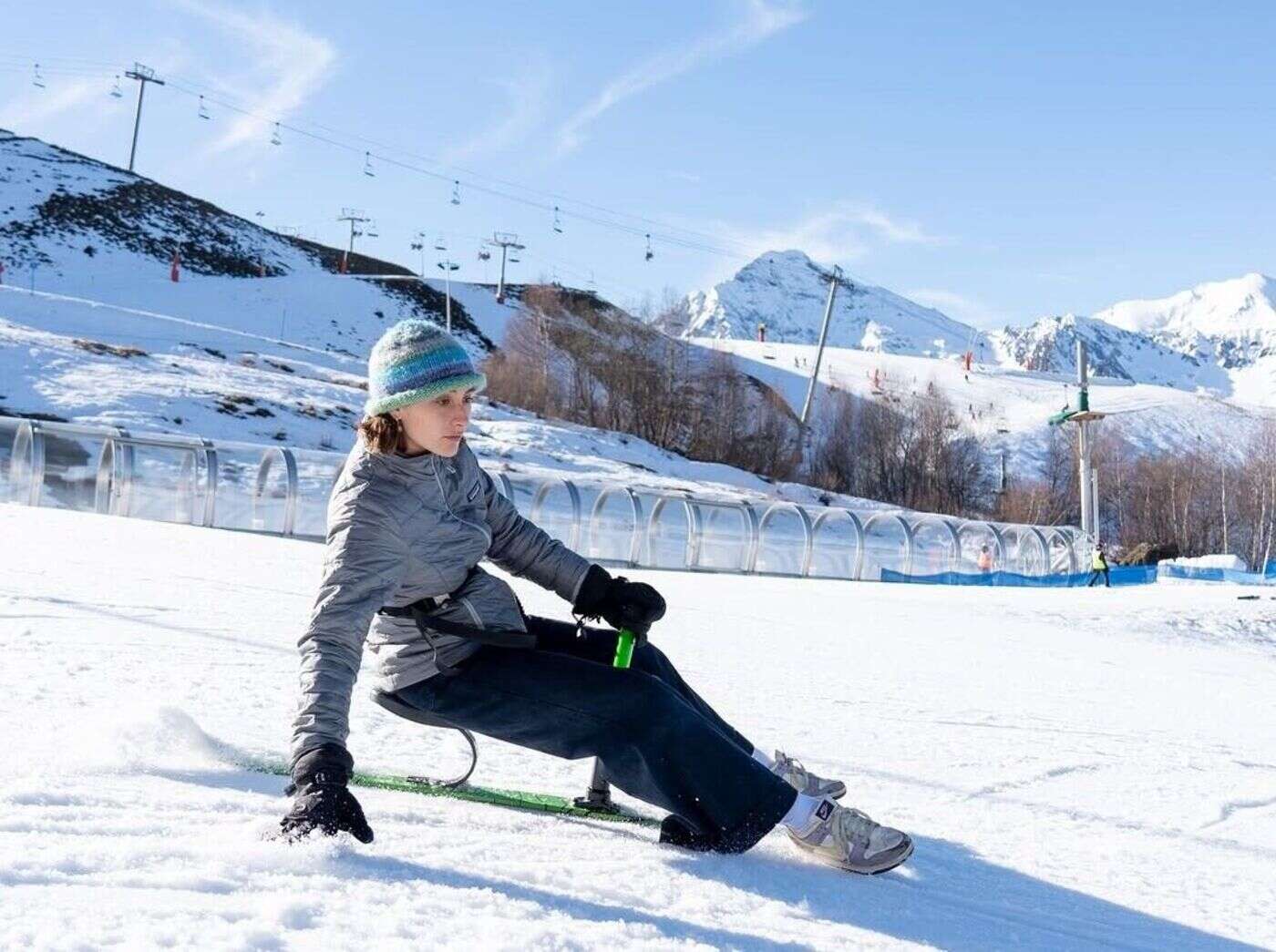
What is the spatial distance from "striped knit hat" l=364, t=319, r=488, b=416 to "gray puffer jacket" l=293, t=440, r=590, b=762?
0.45 ft

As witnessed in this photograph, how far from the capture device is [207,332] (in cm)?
4394

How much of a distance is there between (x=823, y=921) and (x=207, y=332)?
4426 centimetres

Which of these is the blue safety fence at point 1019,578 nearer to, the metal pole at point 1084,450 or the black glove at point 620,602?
the metal pole at point 1084,450

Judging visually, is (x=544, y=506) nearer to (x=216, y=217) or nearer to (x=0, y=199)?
(x=0, y=199)

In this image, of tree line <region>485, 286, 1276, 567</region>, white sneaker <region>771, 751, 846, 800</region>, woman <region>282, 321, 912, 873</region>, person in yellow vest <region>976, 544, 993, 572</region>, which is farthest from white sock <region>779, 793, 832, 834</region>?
tree line <region>485, 286, 1276, 567</region>

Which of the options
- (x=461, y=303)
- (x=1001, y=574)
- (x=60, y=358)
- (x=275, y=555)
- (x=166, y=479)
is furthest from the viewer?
(x=461, y=303)

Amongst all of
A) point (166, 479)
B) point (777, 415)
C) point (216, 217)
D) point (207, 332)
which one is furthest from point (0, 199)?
point (166, 479)

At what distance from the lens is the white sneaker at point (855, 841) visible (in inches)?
118

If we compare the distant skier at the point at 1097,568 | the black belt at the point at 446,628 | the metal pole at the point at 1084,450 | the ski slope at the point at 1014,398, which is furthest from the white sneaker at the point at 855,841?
the ski slope at the point at 1014,398

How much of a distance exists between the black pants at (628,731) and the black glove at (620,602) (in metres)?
0.17

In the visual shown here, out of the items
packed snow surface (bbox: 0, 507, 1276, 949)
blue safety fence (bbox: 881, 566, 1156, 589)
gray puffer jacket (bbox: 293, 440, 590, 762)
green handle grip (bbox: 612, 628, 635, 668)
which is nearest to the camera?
packed snow surface (bbox: 0, 507, 1276, 949)

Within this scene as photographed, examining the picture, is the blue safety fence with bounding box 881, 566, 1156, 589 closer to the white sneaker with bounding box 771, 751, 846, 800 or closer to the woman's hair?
the white sneaker with bounding box 771, 751, 846, 800

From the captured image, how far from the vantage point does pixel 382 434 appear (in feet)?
10.0

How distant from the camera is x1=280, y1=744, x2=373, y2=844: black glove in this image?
2.54m
